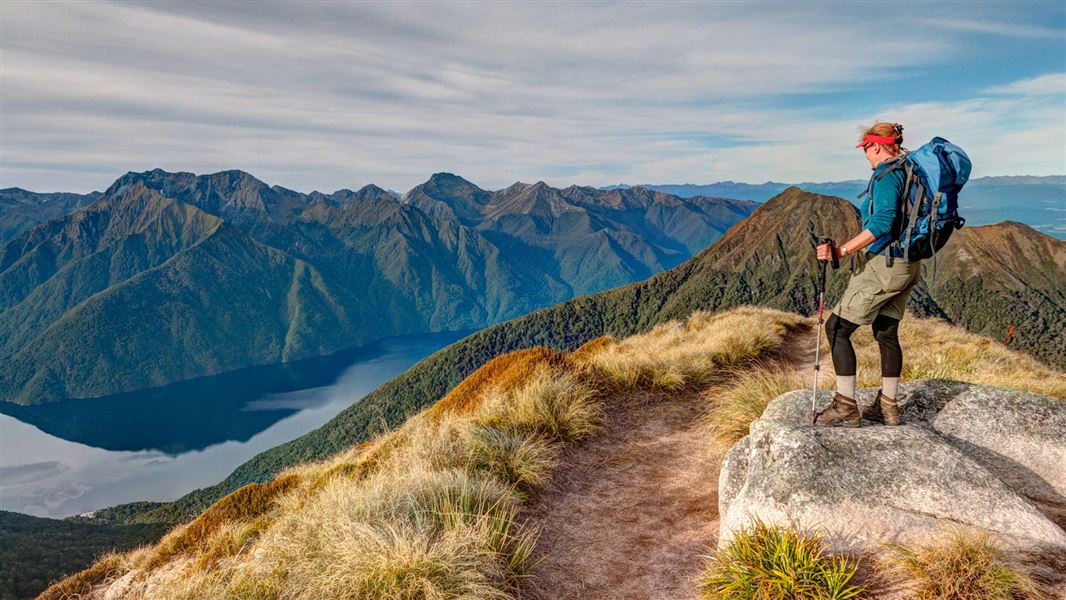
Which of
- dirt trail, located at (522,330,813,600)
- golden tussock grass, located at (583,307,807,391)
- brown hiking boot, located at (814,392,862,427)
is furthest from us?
golden tussock grass, located at (583,307,807,391)

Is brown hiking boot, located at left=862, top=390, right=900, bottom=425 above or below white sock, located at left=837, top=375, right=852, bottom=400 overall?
below

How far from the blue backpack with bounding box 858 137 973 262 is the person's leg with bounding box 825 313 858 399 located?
3.29 ft

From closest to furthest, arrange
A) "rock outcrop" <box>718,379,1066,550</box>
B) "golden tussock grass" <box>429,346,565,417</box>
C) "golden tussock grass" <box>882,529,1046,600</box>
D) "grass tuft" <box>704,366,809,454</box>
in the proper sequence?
1. "golden tussock grass" <box>882,529,1046,600</box>
2. "rock outcrop" <box>718,379,1066,550</box>
3. "grass tuft" <box>704,366,809,454</box>
4. "golden tussock grass" <box>429,346,565,417</box>

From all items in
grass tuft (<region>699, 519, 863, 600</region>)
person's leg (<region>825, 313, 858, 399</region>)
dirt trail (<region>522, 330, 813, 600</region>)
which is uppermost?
person's leg (<region>825, 313, 858, 399</region>)

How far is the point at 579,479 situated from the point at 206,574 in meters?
4.55

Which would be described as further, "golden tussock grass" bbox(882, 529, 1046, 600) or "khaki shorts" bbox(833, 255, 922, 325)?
"khaki shorts" bbox(833, 255, 922, 325)

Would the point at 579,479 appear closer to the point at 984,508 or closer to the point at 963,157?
the point at 984,508

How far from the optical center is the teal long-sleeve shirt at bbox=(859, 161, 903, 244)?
17.6 ft

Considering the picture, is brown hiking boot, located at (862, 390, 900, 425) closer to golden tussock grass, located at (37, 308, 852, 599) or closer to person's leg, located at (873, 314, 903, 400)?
person's leg, located at (873, 314, 903, 400)

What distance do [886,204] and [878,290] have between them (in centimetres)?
94

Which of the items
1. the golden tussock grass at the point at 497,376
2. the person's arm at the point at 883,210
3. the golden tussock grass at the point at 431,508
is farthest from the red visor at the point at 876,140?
the golden tussock grass at the point at 497,376

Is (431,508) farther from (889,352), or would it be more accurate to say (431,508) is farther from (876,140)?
(876,140)

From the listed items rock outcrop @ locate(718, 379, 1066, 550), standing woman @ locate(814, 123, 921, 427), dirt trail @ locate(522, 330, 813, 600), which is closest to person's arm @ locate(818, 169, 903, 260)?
standing woman @ locate(814, 123, 921, 427)

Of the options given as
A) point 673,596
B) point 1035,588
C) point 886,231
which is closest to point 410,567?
point 673,596
